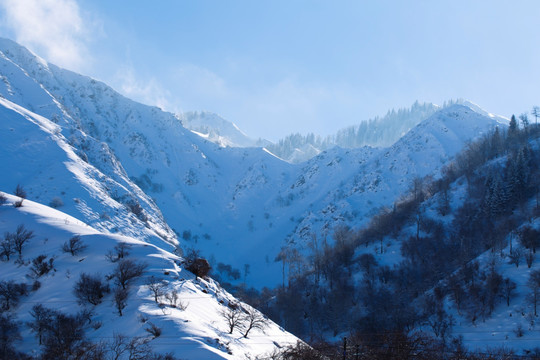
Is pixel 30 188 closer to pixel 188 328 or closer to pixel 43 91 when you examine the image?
pixel 188 328

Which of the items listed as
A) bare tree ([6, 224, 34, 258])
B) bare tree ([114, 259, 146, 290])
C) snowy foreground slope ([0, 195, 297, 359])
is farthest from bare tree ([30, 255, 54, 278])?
bare tree ([114, 259, 146, 290])

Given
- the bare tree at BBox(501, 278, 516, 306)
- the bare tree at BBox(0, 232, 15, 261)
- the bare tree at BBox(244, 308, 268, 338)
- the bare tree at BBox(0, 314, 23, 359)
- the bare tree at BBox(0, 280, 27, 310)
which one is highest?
the bare tree at BBox(501, 278, 516, 306)

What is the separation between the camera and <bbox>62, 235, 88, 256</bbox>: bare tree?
4272 centimetres

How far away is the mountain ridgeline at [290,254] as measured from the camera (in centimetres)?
3406

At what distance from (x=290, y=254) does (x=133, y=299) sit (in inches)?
4106

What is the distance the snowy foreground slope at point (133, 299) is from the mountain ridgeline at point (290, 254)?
18 centimetres

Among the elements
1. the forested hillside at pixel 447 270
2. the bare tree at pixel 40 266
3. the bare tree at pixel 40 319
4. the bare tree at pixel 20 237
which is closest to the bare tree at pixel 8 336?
the bare tree at pixel 40 319

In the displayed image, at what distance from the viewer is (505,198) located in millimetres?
88812

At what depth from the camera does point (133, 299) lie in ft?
114

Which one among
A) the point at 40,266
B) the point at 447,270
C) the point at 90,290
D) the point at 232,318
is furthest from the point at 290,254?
the point at 90,290

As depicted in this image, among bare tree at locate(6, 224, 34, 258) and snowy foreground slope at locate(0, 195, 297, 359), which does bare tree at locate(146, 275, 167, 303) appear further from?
bare tree at locate(6, 224, 34, 258)

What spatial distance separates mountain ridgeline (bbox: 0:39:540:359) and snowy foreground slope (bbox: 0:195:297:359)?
0.18 metres

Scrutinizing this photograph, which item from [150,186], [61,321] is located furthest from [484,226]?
[150,186]

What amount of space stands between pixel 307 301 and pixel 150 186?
127 meters
